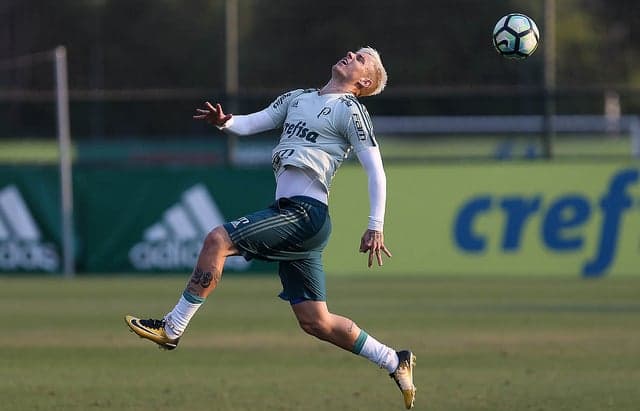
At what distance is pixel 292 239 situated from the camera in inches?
357

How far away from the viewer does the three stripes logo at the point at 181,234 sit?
22.7 metres

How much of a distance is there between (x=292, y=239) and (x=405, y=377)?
121cm

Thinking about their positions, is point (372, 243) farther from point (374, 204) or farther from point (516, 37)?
point (516, 37)

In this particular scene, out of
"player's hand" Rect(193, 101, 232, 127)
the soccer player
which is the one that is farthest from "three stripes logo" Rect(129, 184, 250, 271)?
the soccer player

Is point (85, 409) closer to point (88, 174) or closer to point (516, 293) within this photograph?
point (516, 293)

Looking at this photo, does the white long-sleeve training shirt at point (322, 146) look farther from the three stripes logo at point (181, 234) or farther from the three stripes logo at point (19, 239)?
the three stripes logo at point (19, 239)

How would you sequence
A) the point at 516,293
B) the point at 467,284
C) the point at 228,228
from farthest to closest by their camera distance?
1. the point at 467,284
2. the point at 516,293
3. the point at 228,228

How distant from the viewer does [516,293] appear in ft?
65.2

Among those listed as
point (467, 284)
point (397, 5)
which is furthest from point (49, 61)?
point (467, 284)

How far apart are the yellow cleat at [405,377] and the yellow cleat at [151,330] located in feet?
4.93

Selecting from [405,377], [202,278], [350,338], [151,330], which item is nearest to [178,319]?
[151,330]

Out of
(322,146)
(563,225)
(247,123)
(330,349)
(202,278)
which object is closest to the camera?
(202,278)

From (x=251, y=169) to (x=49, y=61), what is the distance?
4.58 meters

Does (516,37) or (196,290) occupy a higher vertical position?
(516,37)
